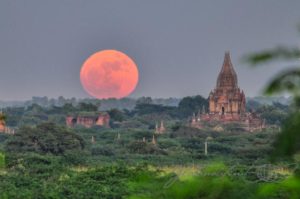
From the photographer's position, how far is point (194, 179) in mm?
5379

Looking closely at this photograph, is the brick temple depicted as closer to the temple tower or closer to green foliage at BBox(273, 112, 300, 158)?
the temple tower

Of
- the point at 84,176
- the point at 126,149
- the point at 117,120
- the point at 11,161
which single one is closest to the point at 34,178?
the point at 84,176

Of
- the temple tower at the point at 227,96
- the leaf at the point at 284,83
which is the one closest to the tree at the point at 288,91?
the leaf at the point at 284,83

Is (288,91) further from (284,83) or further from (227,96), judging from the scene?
(227,96)

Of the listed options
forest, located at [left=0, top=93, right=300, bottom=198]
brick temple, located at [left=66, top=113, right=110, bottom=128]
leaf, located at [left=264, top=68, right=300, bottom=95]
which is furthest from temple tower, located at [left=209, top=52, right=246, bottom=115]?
leaf, located at [left=264, top=68, right=300, bottom=95]

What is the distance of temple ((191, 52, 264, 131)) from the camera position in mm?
77375

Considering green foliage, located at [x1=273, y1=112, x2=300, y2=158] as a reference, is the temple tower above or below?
above

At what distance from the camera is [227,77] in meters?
81.4

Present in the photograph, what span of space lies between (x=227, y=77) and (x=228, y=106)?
3.70 metres

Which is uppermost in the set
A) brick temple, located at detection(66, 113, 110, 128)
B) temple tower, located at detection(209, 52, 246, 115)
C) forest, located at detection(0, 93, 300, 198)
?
temple tower, located at detection(209, 52, 246, 115)

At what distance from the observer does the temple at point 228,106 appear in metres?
77.4

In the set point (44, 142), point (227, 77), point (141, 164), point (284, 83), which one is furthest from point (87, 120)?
point (284, 83)

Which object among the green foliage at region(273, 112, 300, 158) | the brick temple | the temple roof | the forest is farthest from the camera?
the brick temple

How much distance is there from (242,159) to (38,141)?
14639 millimetres
